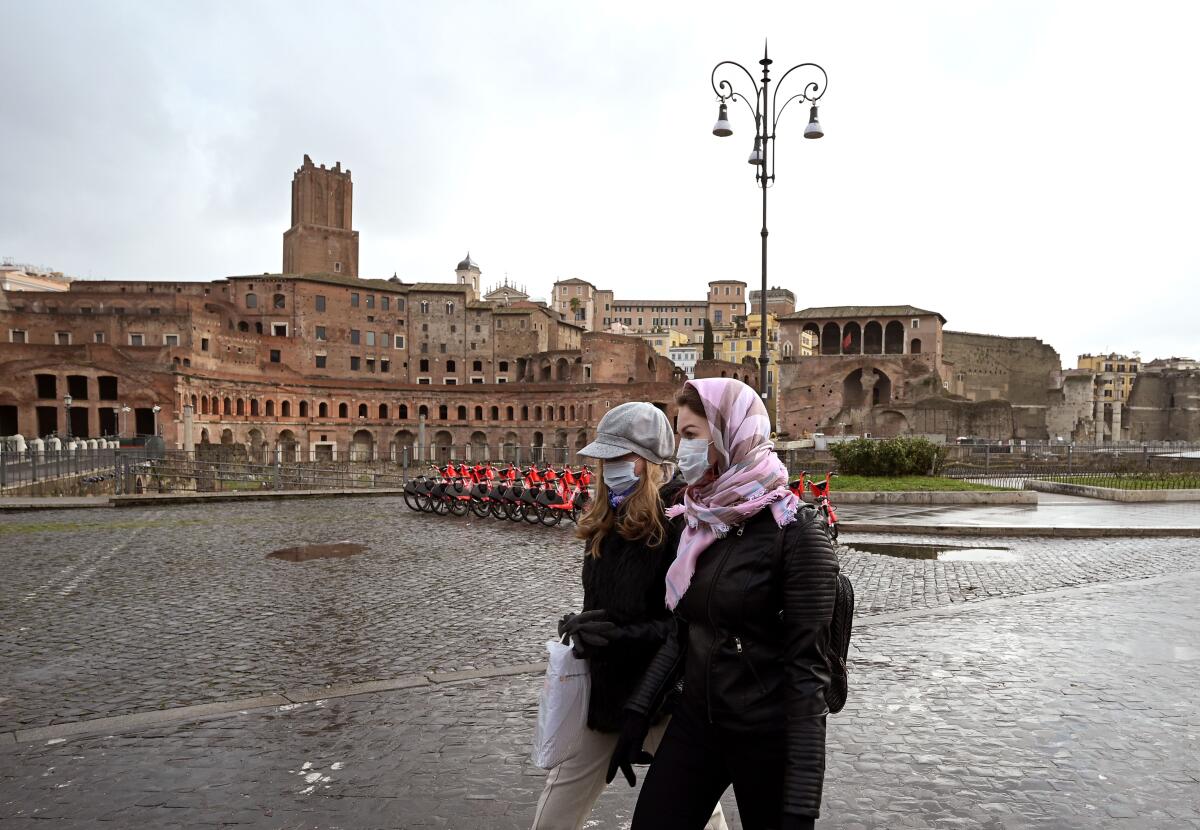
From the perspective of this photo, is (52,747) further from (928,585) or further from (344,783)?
(928,585)

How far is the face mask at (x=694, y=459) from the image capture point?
2.67 metres

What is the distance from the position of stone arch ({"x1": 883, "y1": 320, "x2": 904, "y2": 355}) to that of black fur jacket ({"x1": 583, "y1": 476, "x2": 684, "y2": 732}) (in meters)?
67.7

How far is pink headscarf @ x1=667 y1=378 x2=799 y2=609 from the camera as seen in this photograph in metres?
2.46

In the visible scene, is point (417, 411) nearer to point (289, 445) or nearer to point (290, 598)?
point (289, 445)

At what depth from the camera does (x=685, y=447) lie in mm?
2717

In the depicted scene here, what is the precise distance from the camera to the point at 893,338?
67250mm

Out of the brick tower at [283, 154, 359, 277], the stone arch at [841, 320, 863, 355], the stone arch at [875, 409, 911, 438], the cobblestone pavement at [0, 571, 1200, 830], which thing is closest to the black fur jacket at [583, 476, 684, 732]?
the cobblestone pavement at [0, 571, 1200, 830]

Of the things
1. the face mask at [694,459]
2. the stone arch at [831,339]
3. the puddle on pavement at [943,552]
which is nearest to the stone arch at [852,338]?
the stone arch at [831,339]

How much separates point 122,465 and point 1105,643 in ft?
86.6

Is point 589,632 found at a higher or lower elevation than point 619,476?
lower

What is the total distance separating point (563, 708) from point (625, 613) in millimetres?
387

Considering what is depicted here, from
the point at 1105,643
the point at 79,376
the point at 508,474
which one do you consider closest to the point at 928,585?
the point at 1105,643

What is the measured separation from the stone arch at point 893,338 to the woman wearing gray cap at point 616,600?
67.5 meters

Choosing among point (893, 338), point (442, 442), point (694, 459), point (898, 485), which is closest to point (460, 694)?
point (694, 459)
